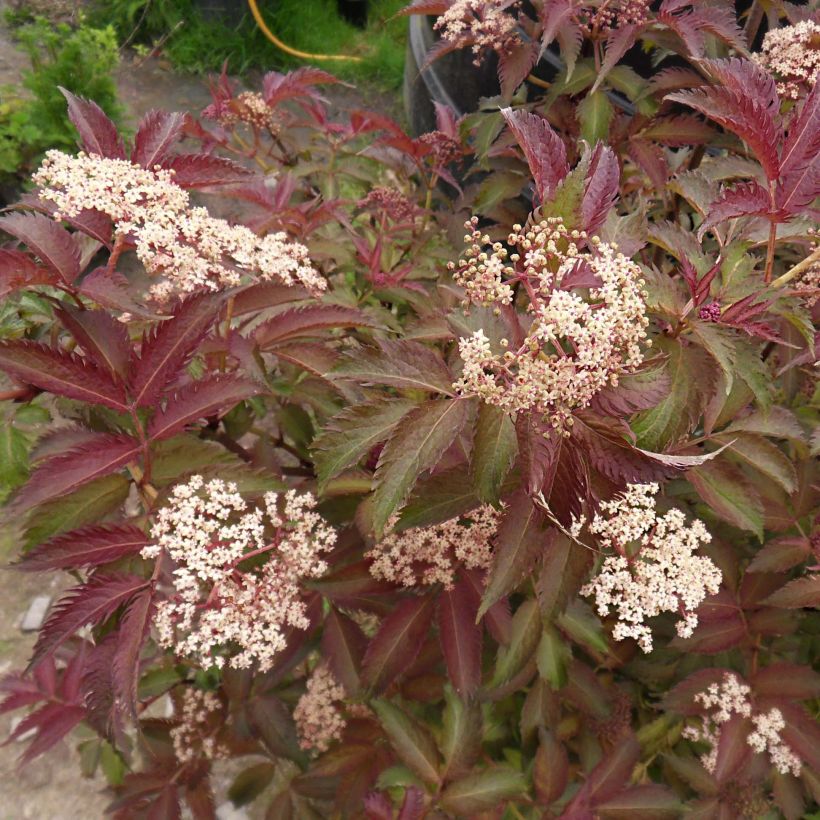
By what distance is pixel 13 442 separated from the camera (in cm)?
127

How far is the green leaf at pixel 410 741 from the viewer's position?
1410 mm

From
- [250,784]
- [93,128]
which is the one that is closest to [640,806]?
[250,784]

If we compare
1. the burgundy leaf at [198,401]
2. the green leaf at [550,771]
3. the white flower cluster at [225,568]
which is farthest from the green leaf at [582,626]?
the burgundy leaf at [198,401]

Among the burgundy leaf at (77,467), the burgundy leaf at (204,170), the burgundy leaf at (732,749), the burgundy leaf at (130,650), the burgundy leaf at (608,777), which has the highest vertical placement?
the burgundy leaf at (204,170)

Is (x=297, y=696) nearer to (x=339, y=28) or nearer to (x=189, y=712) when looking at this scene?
(x=189, y=712)

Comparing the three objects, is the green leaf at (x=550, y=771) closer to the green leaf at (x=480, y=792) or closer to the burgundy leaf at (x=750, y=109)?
the green leaf at (x=480, y=792)

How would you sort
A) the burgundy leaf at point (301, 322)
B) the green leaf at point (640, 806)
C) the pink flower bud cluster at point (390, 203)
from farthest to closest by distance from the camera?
the pink flower bud cluster at point (390, 203) → the green leaf at point (640, 806) → the burgundy leaf at point (301, 322)

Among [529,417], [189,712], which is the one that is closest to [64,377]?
[529,417]

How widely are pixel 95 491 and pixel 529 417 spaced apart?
76 centimetres

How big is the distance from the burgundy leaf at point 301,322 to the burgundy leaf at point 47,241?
352 millimetres

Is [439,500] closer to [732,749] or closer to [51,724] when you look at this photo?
[732,749]

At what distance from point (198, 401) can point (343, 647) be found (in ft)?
2.35

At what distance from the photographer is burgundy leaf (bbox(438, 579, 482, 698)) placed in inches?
55.2

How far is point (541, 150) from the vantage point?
3.23 feet
